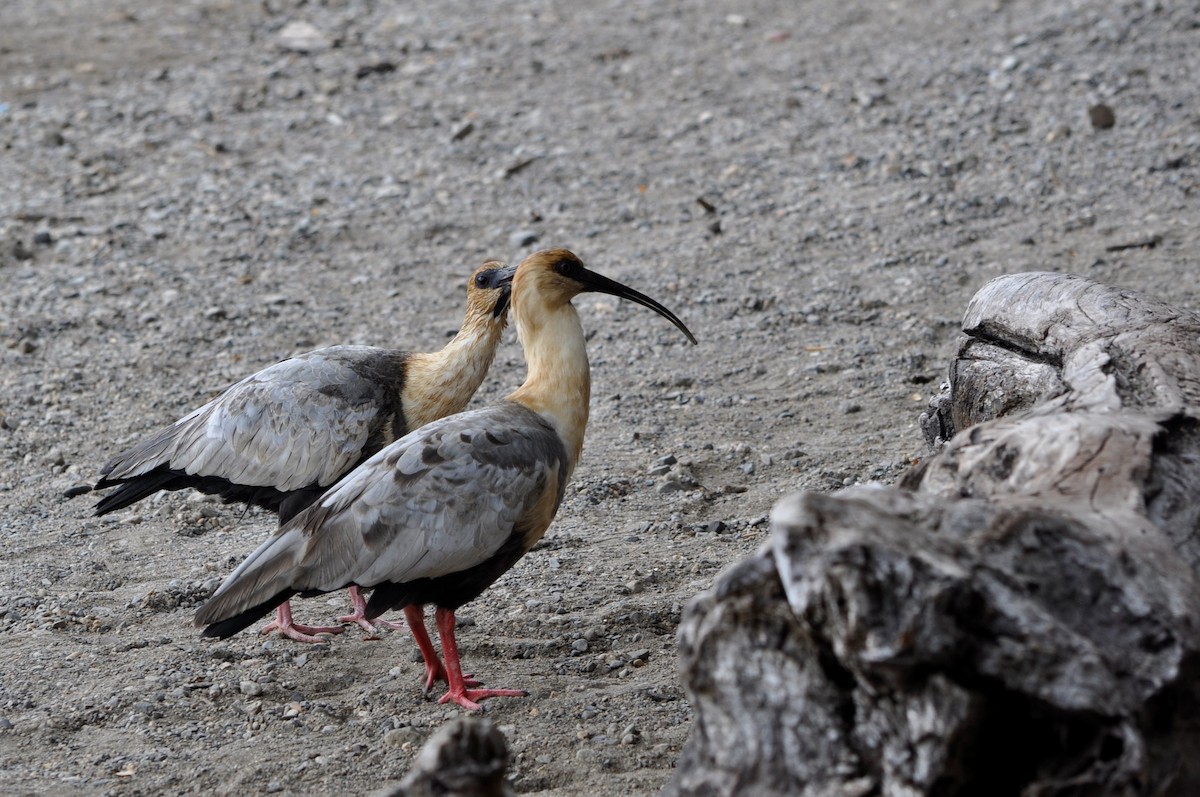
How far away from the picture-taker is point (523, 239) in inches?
384

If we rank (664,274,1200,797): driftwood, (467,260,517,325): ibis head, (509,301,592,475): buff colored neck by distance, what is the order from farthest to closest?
(467,260,517,325): ibis head < (509,301,592,475): buff colored neck < (664,274,1200,797): driftwood

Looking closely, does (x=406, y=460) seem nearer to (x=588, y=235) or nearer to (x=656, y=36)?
(x=588, y=235)

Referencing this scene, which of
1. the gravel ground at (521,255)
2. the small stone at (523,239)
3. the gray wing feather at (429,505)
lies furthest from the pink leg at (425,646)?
the small stone at (523,239)

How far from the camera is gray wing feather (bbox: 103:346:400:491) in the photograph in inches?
238

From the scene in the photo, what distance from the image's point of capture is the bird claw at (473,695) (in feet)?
16.0

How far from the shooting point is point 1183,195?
365 inches

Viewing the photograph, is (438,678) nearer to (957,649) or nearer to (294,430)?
(294,430)

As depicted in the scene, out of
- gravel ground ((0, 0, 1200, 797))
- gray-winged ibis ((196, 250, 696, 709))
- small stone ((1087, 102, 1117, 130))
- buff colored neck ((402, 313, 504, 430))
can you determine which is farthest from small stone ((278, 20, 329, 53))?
gray-winged ibis ((196, 250, 696, 709))

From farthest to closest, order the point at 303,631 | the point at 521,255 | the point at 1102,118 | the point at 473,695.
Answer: the point at 1102,118 → the point at 521,255 → the point at 303,631 → the point at 473,695

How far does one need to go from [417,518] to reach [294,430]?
51.9 inches

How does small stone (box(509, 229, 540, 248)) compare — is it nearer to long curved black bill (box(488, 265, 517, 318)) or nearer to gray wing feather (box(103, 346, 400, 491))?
long curved black bill (box(488, 265, 517, 318))

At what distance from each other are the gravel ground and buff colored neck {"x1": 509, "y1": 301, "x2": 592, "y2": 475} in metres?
0.72

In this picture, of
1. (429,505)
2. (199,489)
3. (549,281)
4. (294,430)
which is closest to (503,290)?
(549,281)

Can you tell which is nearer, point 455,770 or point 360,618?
point 455,770
